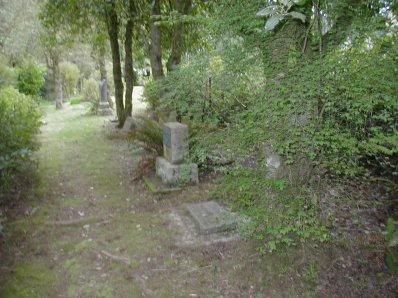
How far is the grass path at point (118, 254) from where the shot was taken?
3.78 metres

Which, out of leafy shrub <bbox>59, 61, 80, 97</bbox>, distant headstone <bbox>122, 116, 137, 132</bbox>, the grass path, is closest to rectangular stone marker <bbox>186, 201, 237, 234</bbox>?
the grass path

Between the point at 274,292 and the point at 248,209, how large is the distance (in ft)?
2.71

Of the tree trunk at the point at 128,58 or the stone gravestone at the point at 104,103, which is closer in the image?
the tree trunk at the point at 128,58

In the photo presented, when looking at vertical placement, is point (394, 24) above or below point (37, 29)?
below

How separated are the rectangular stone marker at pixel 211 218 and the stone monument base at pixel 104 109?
11.0 meters

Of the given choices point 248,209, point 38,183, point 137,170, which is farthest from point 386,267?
point 38,183

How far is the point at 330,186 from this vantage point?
11.7ft

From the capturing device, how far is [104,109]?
15.6m

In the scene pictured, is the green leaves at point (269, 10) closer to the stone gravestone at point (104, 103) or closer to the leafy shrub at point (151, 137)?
the leafy shrub at point (151, 137)

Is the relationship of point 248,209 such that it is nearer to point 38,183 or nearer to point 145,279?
point 145,279

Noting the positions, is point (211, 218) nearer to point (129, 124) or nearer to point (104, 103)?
point (129, 124)

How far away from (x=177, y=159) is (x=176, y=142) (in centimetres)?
28

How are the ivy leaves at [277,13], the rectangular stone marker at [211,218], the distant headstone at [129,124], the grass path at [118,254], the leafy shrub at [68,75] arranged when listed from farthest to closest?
the leafy shrub at [68,75] → the distant headstone at [129,124] → the rectangular stone marker at [211,218] → the grass path at [118,254] → the ivy leaves at [277,13]

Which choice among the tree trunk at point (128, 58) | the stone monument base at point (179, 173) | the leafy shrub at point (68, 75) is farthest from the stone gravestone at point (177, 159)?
the leafy shrub at point (68, 75)
